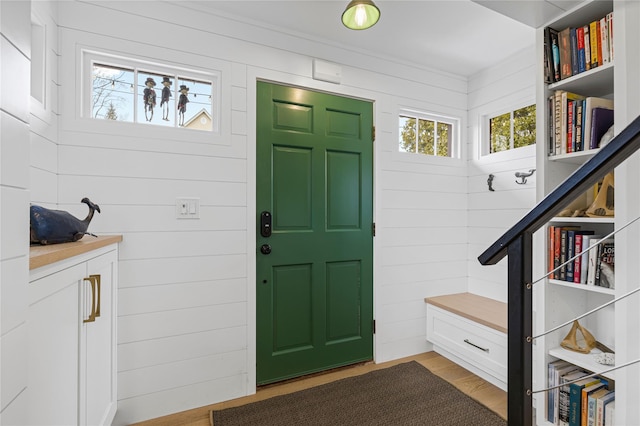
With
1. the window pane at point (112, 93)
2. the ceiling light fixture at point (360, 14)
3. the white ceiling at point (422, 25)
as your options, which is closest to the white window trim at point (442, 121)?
the white ceiling at point (422, 25)

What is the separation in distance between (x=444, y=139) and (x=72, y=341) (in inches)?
117

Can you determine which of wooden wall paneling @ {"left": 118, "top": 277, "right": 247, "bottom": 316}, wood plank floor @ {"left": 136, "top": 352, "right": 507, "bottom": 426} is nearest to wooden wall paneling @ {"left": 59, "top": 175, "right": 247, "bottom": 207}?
wooden wall paneling @ {"left": 118, "top": 277, "right": 247, "bottom": 316}

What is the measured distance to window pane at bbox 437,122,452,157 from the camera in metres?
2.98

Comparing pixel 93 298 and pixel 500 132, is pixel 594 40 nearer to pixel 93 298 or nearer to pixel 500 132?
pixel 500 132

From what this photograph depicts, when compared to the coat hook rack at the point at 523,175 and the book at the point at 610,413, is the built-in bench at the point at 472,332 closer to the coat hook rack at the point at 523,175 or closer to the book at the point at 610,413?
the book at the point at 610,413

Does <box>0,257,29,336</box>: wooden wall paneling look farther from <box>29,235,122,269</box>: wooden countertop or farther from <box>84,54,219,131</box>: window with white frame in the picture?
<box>84,54,219,131</box>: window with white frame

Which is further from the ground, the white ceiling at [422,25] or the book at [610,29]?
the white ceiling at [422,25]

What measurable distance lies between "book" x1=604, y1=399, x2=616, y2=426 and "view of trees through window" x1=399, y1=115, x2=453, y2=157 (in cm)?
201

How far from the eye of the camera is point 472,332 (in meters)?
2.37

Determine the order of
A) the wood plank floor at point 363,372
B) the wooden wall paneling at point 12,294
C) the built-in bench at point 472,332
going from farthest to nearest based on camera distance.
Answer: the built-in bench at point 472,332 → the wood plank floor at point 363,372 → the wooden wall paneling at point 12,294

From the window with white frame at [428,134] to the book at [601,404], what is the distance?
1969 mm

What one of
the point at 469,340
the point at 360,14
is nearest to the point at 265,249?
the point at 360,14

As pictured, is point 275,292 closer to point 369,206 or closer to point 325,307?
point 325,307

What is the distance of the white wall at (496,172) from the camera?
249 cm
